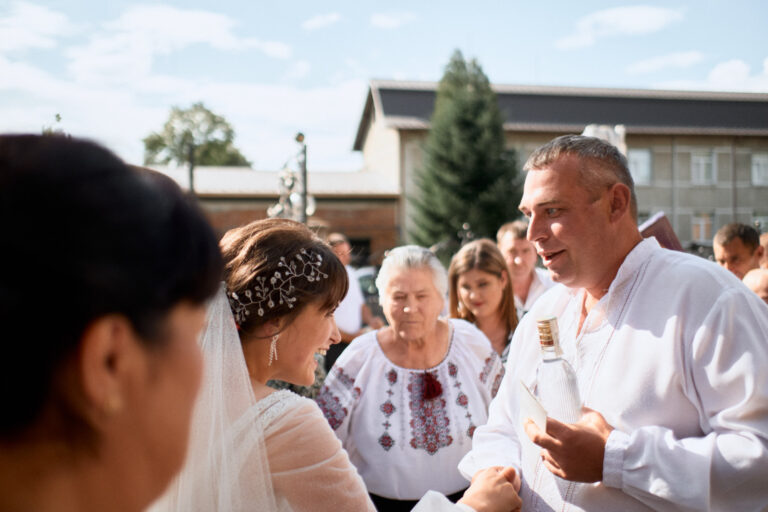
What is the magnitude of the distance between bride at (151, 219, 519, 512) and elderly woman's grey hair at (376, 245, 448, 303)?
5.80 ft

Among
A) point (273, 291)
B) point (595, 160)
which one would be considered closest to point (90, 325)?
point (273, 291)

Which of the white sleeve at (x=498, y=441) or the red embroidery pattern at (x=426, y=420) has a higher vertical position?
the white sleeve at (x=498, y=441)

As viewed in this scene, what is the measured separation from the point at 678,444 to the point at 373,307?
11897 mm

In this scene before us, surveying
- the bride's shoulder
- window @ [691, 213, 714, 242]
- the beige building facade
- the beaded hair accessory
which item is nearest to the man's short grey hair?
the beaded hair accessory

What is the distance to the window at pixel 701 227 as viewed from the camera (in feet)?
99.5

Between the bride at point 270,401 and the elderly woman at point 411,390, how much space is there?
1157 millimetres

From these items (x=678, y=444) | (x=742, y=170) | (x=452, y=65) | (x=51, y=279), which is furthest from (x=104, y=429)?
(x=742, y=170)

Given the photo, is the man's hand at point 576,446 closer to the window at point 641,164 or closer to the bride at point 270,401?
the bride at point 270,401

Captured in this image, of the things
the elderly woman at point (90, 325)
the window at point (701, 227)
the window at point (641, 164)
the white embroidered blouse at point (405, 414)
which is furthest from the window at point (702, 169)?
the elderly woman at point (90, 325)

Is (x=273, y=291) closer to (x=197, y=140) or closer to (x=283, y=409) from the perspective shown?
(x=283, y=409)

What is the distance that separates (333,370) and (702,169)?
32959 millimetres

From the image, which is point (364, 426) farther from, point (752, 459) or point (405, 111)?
point (405, 111)

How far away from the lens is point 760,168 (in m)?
31.3

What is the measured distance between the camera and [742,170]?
3092 centimetres
